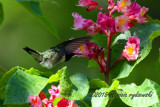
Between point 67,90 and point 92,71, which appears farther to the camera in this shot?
point 92,71

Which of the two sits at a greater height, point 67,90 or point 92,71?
point 67,90

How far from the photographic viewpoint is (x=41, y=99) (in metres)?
1.30

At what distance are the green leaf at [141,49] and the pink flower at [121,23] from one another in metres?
0.06

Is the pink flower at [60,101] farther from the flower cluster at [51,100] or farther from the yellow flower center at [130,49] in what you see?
the yellow flower center at [130,49]

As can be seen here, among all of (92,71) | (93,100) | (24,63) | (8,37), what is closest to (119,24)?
(93,100)

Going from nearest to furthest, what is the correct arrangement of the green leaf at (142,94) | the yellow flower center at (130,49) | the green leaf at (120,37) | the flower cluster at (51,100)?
the green leaf at (142,94) → the flower cluster at (51,100) → the yellow flower center at (130,49) → the green leaf at (120,37)

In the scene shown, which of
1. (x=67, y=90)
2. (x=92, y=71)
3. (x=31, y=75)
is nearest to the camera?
(x=67, y=90)

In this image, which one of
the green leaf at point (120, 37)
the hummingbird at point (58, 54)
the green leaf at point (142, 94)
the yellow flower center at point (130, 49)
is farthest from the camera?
the hummingbird at point (58, 54)

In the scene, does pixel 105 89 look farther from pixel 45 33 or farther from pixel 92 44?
pixel 45 33

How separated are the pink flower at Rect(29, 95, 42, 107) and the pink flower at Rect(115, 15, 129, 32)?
38cm

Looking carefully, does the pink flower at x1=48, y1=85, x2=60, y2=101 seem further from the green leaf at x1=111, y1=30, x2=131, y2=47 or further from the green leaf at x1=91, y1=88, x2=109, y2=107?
the green leaf at x1=111, y1=30, x2=131, y2=47

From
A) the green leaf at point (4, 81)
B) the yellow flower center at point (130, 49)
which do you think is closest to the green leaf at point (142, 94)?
the yellow flower center at point (130, 49)

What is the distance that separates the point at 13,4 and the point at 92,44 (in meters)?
3.56

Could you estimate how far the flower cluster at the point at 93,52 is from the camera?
4.63ft
